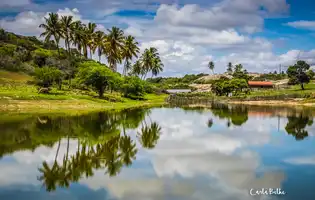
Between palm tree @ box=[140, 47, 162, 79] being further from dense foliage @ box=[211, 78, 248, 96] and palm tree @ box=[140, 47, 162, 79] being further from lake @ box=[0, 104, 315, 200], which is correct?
lake @ box=[0, 104, 315, 200]

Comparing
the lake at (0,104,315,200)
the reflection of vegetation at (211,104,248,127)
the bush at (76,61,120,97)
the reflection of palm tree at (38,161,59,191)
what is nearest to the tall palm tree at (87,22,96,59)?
the bush at (76,61,120,97)

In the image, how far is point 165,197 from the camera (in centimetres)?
1588

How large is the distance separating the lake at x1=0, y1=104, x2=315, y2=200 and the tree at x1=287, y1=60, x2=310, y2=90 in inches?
3560

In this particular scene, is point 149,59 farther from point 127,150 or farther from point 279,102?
point 127,150

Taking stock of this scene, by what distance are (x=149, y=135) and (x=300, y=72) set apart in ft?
329

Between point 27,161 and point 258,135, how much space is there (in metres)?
22.2

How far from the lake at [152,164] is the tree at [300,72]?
90.4 meters

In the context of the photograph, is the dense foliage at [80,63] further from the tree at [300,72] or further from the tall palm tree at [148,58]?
the tree at [300,72]

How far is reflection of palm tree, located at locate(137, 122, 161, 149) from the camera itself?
30.6m

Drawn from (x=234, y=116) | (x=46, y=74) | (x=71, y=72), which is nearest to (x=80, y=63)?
(x=71, y=72)

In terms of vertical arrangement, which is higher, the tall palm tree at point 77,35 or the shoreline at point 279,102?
the tall palm tree at point 77,35

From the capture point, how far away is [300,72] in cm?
12388

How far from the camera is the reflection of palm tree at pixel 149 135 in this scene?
30.6m

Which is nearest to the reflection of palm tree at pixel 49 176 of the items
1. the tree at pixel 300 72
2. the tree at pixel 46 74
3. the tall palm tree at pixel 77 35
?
the tree at pixel 46 74
